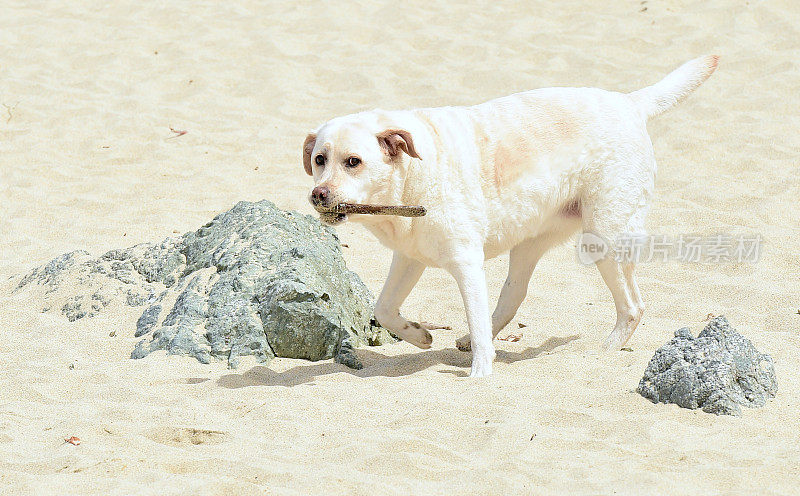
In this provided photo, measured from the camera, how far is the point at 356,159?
4602 mm

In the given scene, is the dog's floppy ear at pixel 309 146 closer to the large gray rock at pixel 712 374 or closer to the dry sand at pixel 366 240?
the dry sand at pixel 366 240

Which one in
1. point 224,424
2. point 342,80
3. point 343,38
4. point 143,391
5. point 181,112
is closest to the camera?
point 224,424

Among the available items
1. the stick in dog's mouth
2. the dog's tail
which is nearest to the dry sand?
the stick in dog's mouth

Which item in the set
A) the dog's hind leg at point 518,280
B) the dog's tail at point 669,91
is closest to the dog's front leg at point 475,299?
the dog's hind leg at point 518,280

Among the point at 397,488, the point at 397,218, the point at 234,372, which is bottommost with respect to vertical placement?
the point at 234,372

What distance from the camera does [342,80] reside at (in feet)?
34.3

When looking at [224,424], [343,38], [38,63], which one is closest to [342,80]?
[343,38]

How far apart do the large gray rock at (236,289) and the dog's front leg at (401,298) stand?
0.85ft

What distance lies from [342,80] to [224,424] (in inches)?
275

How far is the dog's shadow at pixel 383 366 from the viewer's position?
4.75 metres

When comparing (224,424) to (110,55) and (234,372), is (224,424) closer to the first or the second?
(234,372)

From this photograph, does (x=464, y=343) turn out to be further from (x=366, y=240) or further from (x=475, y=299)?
(x=366, y=240)

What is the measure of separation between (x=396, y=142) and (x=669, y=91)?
195 centimetres

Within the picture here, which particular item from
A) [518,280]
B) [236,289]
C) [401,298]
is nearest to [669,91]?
[518,280]
